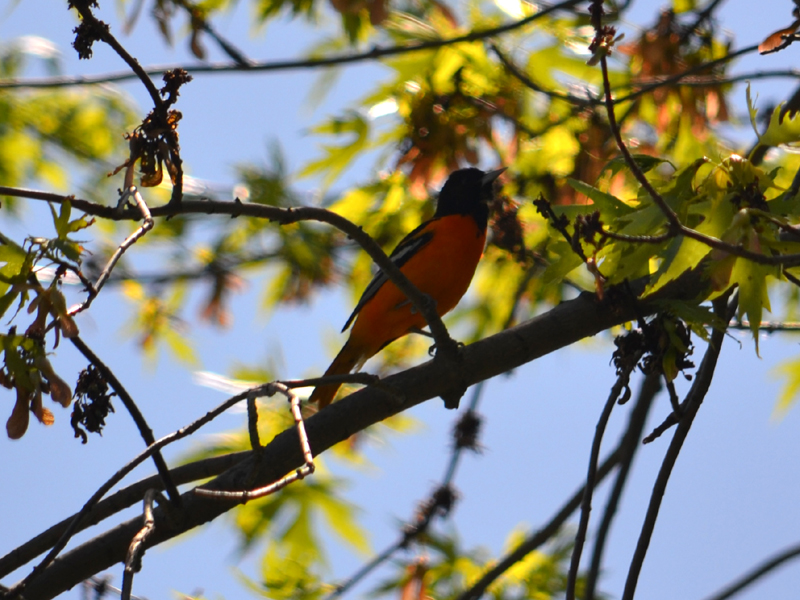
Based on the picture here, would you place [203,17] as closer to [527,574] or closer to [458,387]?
[458,387]

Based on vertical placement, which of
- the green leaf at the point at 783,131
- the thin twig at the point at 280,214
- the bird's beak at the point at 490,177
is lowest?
the green leaf at the point at 783,131

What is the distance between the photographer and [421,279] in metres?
4.98

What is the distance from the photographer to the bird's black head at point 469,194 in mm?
5410

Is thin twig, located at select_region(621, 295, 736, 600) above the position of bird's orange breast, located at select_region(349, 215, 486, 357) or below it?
below

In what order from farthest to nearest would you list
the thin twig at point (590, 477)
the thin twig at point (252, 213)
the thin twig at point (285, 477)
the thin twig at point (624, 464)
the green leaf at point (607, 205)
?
the thin twig at point (624, 464) → the thin twig at point (590, 477) → the green leaf at point (607, 205) → the thin twig at point (285, 477) → the thin twig at point (252, 213)

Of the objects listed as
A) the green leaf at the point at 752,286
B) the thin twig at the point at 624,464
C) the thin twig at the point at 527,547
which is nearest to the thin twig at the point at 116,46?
the green leaf at the point at 752,286

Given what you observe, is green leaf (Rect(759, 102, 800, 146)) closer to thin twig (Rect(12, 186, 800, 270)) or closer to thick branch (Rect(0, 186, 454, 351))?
thin twig (Rect(12, 186, 800, 270))

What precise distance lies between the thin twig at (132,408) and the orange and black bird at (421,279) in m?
2.20

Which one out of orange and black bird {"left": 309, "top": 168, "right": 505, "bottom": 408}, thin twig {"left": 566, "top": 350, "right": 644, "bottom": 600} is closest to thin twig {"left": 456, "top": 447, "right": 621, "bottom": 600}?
thin twig {"left": 566, "top": 350, "right": 644, "bottom": 600}

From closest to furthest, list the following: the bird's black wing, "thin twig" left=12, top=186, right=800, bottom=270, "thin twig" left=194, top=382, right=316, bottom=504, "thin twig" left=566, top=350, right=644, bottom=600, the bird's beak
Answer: "thin twig" left=12, top=186, right=800, bottom=270 < "thin twig" left=194, top=382, right=316, bottom=504 < "thin twig" left=566, top=350, right=644, bottom=600 < the bird's black wing < the bird's beak

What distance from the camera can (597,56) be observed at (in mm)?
1772

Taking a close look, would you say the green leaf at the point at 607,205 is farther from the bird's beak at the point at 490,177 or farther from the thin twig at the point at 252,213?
the bird's beak at the point at 490,177

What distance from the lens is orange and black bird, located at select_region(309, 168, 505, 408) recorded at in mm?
4969

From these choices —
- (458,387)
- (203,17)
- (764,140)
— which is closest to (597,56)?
(764,140)
